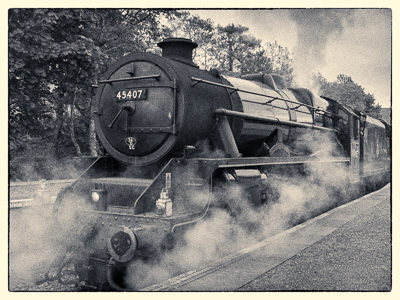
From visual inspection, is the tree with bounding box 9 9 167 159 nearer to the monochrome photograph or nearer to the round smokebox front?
the monochrome photograph

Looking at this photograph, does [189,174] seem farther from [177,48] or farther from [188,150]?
[177,48]

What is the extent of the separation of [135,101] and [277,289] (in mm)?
2859

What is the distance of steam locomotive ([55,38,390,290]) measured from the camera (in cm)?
454

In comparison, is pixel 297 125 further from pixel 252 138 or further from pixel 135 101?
pixel 135 101

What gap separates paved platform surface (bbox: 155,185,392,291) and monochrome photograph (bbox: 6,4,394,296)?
0.02 metres

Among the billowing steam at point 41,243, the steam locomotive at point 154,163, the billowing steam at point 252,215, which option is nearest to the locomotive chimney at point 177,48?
the steam locomotive at point 154,163

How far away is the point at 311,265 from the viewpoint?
4918 millimetres

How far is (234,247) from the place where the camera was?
5.82 meters

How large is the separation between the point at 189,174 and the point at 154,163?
2.11 ft

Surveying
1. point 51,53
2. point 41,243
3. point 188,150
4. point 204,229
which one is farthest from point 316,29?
point 41,243

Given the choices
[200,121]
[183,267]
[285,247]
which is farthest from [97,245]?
[285,247]

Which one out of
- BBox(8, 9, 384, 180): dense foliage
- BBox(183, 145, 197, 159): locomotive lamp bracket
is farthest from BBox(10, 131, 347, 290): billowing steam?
BBox(8, 9, 384, 180): dense foliage
